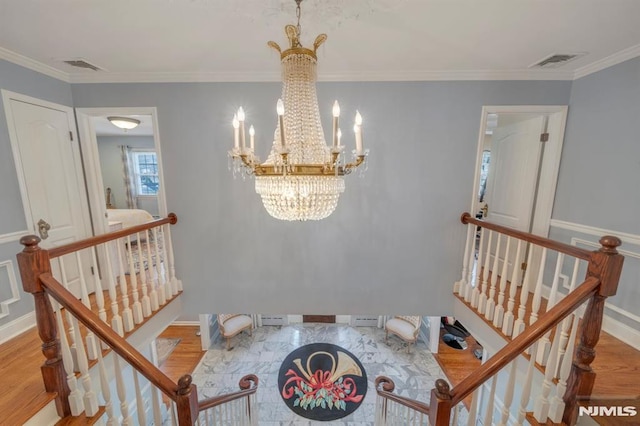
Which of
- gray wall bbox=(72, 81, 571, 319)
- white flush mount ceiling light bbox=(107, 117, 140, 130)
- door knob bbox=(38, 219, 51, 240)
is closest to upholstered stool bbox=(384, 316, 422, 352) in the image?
gray wall bbox=(72, 81, 571, 319)

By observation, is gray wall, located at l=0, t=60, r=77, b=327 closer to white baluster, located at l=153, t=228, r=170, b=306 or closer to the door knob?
the door knob

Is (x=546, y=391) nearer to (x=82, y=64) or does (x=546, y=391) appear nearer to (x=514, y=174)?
(x=514, y=174)

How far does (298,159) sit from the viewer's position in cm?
119

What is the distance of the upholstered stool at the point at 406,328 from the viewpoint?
4625 mm

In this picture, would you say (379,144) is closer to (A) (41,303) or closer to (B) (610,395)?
(B) (610,395)

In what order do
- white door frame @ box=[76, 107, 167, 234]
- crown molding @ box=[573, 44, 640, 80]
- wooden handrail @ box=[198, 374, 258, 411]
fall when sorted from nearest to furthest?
wooden handrail @ box=[198, 374, 258, 411]
crown molding @ box=[573, 44, 640, 80]
white door frame @ box=[76, 107, 167, 234]

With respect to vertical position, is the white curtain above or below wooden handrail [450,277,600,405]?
above

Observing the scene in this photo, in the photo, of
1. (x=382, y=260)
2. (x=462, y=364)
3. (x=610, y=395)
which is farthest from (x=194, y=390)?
(x=462, y=364)

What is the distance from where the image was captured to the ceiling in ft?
4.70

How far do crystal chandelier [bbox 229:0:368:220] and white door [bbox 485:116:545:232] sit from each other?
2506 mm

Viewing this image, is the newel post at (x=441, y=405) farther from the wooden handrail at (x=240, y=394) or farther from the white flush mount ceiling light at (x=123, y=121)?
the white flush mount ceiling light at (x=123, y=121)

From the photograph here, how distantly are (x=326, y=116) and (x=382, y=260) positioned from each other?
167 centimetres

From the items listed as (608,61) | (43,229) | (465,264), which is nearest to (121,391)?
(43,229)

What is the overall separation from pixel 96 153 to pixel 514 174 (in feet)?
15.3
